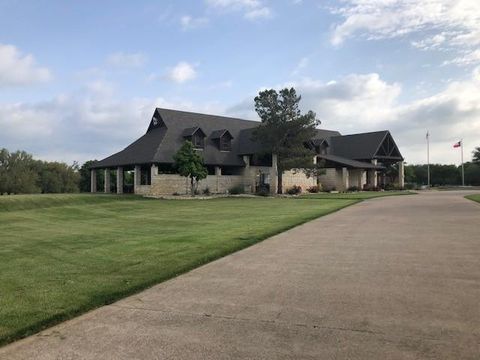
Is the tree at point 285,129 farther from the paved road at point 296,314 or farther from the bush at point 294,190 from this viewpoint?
the paved road at point 296,314

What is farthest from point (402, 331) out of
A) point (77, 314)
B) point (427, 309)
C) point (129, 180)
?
point (129, 180)

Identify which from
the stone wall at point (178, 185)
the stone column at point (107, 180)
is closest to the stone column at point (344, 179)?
the stone wall at point (178, 185)

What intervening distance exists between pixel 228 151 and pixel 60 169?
158 feet

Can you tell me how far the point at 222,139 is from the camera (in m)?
45.7

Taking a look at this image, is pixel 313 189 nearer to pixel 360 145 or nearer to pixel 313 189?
pixel 313 189

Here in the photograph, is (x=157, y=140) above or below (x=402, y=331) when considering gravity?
above

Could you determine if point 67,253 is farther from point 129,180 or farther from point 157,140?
point 129,180

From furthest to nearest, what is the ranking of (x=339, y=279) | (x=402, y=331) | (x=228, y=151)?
(x=228, y=151) < (x=339, y=279) < (x=402, y=331)

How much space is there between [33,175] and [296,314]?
77.1 meters

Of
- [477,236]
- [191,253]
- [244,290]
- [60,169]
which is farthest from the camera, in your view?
[60,169]

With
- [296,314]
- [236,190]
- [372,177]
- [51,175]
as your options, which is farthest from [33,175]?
[296,314]

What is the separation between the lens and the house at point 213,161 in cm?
4012

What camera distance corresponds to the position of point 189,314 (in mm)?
5484

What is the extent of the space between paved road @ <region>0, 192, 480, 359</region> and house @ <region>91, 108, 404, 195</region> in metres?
31.7
